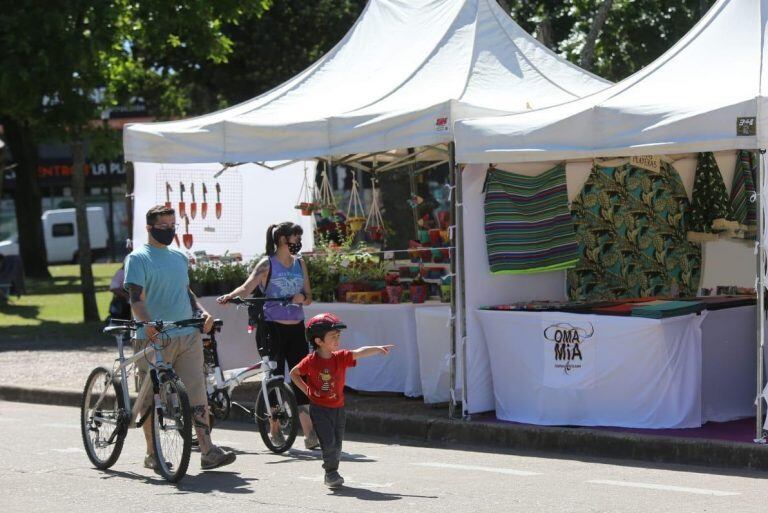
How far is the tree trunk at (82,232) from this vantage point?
891 inches

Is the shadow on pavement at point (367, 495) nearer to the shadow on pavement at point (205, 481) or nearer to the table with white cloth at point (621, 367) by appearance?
the shadow on pavement at point (205, 481)

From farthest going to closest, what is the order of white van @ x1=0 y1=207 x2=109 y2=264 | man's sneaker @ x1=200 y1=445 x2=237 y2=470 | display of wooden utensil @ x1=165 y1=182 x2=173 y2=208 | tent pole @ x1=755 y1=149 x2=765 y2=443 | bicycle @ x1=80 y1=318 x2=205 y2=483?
white van @ x1=0 y1=207 x2=109 y2=264, display of wooden utensil @ x1=165 y1=182 x2=173 y2=208, tent pole @ x1=755 y1=149 x2=765 y2=443, man's sneaker @ x1=200 y1=445 x2=237 y2=470, bicycle @ x1=80 y1=318 x2=205 y2=483

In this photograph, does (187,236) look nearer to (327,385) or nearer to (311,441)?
Answer: (311,441)

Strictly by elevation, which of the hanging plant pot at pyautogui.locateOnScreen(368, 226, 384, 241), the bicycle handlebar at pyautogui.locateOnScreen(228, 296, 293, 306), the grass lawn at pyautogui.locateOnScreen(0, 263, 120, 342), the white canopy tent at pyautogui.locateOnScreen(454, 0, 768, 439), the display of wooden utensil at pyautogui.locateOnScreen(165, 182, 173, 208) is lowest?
the grass lawn at pyautogui.locateOnScreen(0, 263, 120, 342)

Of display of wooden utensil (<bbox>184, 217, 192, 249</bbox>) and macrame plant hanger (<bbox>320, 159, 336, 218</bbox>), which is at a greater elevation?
macrame plant hanger (<bbox>320, 159, 336, 218</bbox>)

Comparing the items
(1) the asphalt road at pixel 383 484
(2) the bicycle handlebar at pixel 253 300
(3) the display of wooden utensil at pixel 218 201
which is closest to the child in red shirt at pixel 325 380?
(1) the asphalt road at pixel 383 484

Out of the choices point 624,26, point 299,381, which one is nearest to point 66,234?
point 624,26

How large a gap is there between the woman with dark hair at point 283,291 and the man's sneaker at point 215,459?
4.68 ft

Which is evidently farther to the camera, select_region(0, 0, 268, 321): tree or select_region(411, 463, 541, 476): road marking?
select_region(0, 0, 268, 321): tree

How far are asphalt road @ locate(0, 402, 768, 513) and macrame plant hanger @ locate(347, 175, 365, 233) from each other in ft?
13.9

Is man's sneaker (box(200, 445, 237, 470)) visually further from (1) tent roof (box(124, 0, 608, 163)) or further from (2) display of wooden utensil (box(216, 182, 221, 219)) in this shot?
(2) display of wooden utensil (box(216, 182, 221, 219))

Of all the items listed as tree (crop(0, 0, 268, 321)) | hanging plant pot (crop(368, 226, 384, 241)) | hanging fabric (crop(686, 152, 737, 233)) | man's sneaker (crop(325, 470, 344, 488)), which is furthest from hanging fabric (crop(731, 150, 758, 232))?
tree (crop(0, 0, 268, 321))

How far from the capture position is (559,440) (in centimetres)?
1017

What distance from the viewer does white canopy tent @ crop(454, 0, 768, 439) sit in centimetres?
933
